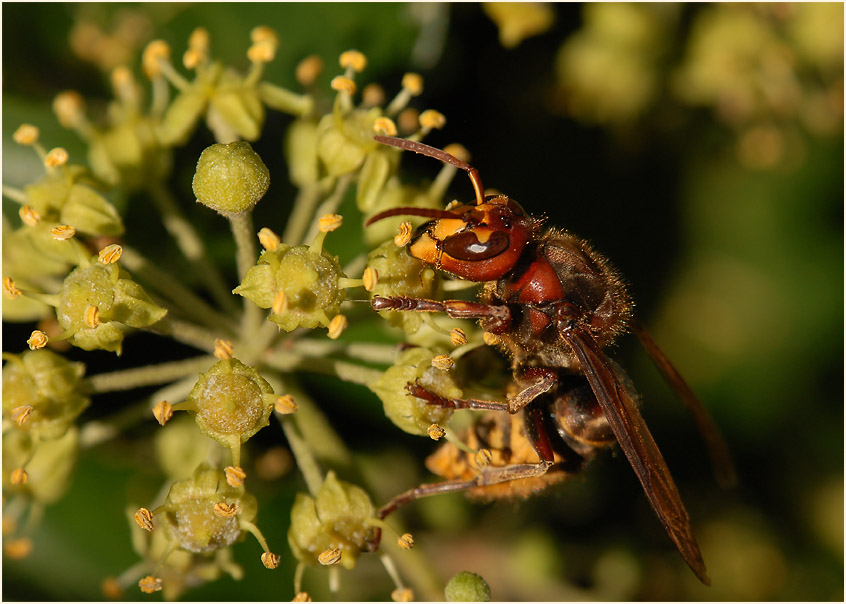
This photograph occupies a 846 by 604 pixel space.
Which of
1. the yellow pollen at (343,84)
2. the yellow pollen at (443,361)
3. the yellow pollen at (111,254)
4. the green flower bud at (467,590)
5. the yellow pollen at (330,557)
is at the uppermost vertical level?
the yellow pollen at (343,84)

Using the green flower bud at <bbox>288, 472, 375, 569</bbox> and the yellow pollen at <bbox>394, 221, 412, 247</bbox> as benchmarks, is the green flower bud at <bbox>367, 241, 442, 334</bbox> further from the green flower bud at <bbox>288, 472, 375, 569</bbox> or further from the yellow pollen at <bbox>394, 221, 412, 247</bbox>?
the green flower bud at <bbox>288, 472, 375, 569</bbox>

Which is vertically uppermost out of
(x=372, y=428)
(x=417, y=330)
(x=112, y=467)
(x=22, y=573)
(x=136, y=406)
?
(x=417, y=330)

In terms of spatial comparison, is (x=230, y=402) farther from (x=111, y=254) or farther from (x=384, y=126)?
(x=384, y=126)

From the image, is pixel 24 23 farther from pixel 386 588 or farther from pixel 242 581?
pixel 386 588

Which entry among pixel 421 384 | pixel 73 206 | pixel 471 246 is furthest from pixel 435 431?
pixel 73 206

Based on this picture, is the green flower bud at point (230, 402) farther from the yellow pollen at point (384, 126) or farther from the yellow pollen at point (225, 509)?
the yellow pollen at point (384, 126)

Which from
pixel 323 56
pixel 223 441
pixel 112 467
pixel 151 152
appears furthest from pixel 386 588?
pixel 323 56

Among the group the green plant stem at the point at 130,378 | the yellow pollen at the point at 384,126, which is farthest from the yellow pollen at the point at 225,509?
the yellow pollen at the point at 384,126
